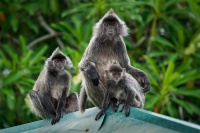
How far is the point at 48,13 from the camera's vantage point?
13812 millimetres

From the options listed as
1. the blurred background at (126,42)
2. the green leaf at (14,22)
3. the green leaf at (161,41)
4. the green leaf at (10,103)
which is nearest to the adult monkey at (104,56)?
the blurred background at (126,42)

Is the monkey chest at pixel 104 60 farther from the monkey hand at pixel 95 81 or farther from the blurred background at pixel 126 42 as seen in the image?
the blurred background at pixel 126 42

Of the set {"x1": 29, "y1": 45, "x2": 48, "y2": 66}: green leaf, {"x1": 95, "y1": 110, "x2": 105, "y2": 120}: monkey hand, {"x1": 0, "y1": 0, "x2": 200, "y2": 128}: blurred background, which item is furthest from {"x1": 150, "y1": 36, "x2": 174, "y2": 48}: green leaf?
{"x1": 95, "y1": 110, "x2": 105, "y2": 120}: monkey hand

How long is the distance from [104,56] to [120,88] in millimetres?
759

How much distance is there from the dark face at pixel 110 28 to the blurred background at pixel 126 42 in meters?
2.60

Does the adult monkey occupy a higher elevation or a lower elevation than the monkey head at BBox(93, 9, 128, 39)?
lower

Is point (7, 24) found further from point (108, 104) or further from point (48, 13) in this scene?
point (108, 104)

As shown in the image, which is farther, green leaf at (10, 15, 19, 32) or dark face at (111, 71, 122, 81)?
green leaf at (10, 15, 19, 32)

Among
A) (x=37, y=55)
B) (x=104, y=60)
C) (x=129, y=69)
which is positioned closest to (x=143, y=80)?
(x=129, y=69)

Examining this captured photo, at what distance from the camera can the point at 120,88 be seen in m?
7.80

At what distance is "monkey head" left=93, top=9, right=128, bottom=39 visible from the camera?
8.39 metres

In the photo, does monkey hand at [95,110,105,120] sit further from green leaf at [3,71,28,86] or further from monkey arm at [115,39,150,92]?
green leaf at [3,71,28,86]

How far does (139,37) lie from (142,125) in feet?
22.4

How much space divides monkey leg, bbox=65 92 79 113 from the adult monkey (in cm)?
46
